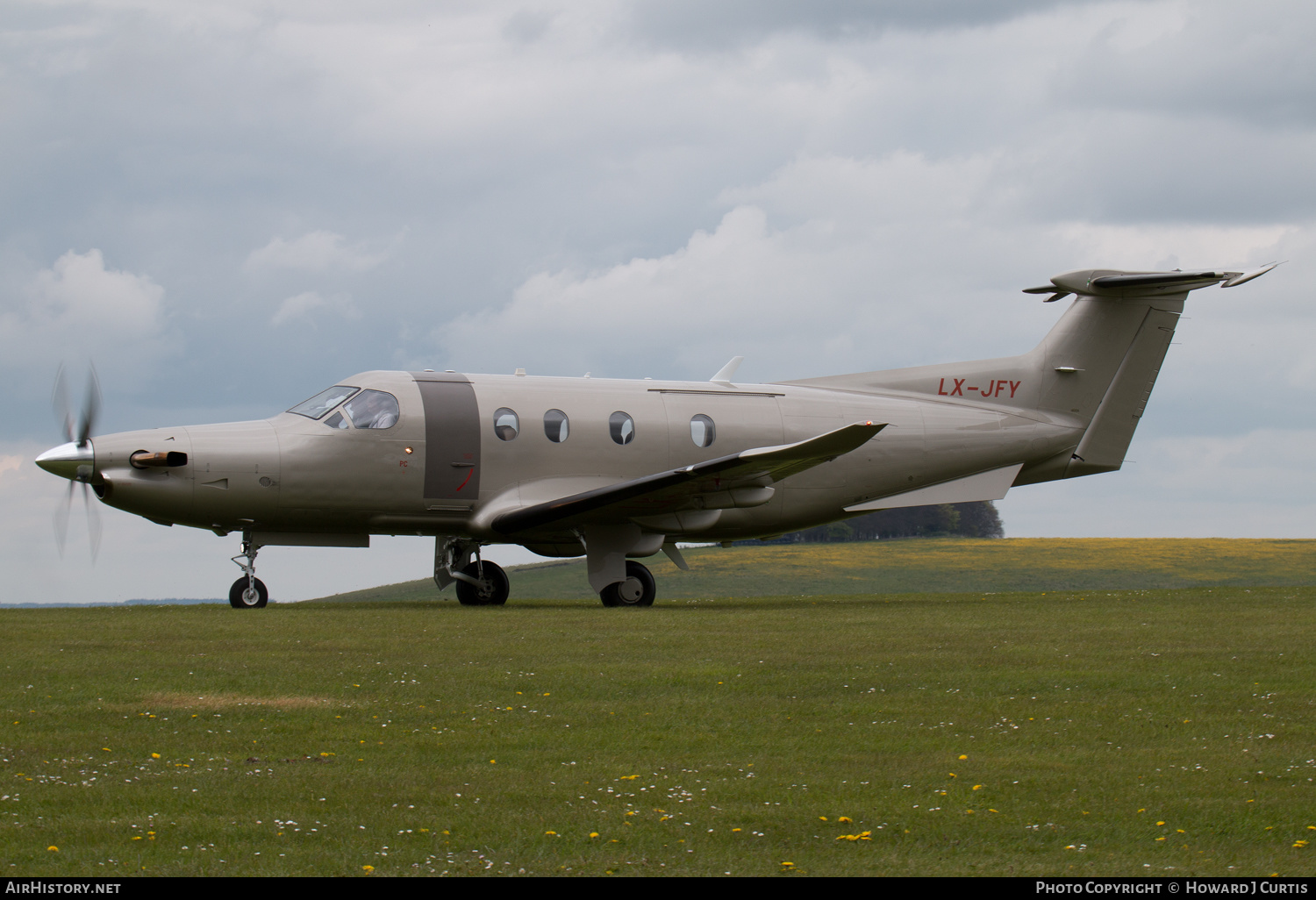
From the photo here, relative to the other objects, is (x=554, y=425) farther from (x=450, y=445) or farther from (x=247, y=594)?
(x=247, y=594)

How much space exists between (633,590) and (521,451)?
3306 mm

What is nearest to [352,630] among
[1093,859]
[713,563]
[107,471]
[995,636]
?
[107,471]

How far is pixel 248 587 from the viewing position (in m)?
22.5

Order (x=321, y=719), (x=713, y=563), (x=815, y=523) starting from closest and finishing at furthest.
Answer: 1. (x=321, y=719)
2. (x=815, y=523)
3. (x=713, y=563)

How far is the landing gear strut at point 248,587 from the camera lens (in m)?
22.3

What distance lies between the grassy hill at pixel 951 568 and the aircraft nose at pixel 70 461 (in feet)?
46.7

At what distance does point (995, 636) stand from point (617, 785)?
9787mm

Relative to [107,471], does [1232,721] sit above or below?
below

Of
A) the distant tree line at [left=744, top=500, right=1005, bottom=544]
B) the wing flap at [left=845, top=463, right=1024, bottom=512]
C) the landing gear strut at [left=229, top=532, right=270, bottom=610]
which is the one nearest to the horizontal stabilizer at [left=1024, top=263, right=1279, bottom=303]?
the wing flap at [left=845, top=463, right=1024, bottom=512]

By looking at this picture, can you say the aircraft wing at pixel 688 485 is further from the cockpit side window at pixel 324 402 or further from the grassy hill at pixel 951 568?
the grassy hill at pixel 951 568

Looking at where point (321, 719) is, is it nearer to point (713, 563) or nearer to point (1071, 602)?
point (1071, 602)

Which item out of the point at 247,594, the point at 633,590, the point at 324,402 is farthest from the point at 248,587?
the point at 633,590

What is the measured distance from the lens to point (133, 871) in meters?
6.83

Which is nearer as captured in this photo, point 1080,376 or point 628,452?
point 628,452
